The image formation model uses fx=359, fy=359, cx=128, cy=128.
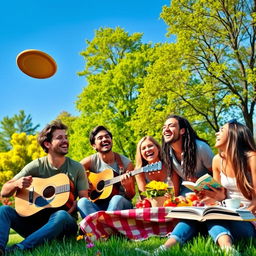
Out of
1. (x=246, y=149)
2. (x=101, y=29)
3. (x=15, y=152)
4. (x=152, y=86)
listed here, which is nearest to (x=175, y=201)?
(x=246, y=149)

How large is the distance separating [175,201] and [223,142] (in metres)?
0.82

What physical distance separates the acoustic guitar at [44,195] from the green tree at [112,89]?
48.4 feet

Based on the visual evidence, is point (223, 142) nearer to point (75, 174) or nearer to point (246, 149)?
point (246, 149)

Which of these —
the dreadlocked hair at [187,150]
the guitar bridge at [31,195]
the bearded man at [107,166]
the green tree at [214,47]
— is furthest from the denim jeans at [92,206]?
the green tree at [214,47]

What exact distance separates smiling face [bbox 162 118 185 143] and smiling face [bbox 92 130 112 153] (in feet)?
3.17

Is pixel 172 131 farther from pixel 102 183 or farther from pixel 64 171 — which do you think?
pixel 64 171

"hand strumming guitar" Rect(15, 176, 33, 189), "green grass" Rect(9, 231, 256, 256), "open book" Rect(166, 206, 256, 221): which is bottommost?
"green grass" Rect(9, 231, 256, 256)

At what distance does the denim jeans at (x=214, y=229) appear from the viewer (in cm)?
301

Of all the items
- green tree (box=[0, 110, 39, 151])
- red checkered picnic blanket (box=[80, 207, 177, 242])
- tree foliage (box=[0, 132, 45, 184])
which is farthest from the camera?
green tree (box=[0, 110, 39, 151])

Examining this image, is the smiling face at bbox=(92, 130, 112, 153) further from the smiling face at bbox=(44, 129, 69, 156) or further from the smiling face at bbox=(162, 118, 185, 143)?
the smiling face at bbox=(162, 118, 185, 143)

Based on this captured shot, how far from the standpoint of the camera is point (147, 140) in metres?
4.97

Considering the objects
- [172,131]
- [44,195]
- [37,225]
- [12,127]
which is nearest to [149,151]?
[172,131]

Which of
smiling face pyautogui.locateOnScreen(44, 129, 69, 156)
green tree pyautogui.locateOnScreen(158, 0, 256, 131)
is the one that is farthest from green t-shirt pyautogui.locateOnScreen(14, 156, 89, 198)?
green tree pyautogui.locateOnScreen(158, 0, 256, 131)

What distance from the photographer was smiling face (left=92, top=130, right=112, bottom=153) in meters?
5.32
